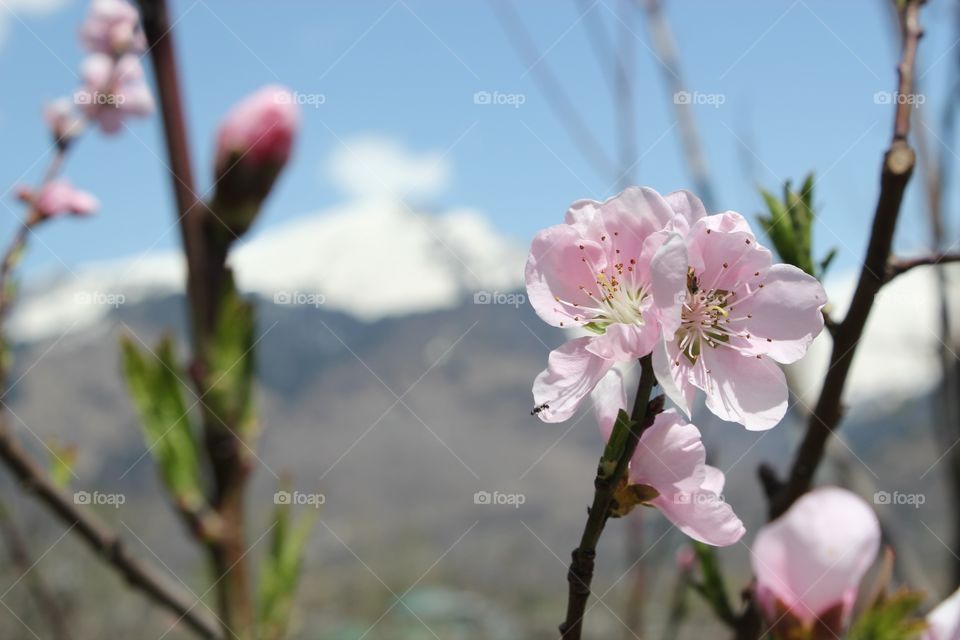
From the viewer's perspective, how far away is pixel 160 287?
10038cm

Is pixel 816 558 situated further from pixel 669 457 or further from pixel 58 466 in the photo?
pixel 58 466

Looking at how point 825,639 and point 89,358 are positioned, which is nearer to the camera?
point 825,639

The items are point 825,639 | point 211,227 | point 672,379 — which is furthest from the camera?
point 211,227

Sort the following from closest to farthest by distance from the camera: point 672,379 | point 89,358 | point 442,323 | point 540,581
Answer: point 672,379, point 540,581, point 89,358, point 442,323

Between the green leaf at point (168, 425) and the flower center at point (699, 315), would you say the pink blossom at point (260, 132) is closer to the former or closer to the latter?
the green leaf at point (168, 425)

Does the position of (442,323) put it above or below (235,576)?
below

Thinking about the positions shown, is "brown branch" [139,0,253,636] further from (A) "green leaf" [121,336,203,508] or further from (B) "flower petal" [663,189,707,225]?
(B) "flower petal" [663,189,707,225]

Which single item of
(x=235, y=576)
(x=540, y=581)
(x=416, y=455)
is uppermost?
(x=235, y=576)

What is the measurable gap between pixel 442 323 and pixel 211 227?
99559 millimetres

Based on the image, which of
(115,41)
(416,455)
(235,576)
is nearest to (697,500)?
(235,576)

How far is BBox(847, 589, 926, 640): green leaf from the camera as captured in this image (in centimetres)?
59

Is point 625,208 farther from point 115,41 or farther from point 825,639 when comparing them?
point 115,41

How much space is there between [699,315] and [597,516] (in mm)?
176

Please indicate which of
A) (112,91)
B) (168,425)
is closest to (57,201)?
(112,91)
